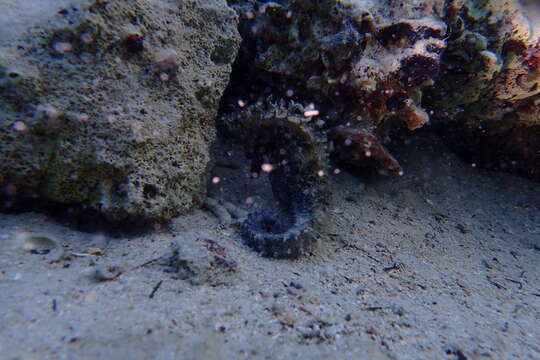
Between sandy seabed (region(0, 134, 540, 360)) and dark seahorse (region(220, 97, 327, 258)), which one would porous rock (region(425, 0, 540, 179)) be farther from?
dark seahorse (region(220, 97, 327, 258))

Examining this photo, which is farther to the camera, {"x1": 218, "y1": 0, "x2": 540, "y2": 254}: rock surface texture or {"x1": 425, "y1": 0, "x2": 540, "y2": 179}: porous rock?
{"x1": 425, "y1": 0, "x2": 540, "y2": 179}: porous rock

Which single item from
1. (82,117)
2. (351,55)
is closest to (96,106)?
(82,117)

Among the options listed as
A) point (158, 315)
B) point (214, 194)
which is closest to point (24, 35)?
point (214, 194)

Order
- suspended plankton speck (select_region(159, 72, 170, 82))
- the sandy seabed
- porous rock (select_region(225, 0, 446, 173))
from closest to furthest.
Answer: the sandy seabed, suspended plankton speck (select_region(159, 72, 170, 82)), porous rock (select_region(225, 0, 446, 173))

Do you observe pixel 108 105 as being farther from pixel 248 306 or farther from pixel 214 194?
pixel 248 306

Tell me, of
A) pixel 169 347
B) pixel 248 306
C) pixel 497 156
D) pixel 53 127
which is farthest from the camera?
pixel 497 156

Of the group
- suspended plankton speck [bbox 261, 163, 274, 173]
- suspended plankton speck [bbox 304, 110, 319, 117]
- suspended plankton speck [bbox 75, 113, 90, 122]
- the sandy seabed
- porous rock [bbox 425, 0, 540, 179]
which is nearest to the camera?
the sandy seabed

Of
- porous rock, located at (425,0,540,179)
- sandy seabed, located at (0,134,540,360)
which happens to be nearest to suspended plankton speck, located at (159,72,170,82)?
sandy seabed, located at (0,134,540,360)
